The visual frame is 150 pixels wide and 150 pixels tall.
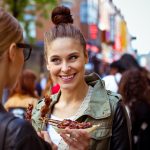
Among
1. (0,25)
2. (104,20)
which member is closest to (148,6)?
(0,25)

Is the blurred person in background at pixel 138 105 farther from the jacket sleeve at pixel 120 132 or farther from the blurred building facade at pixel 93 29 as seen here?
the blurred building facade at pixel 93 29

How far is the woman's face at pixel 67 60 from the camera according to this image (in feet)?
8.71

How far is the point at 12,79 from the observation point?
75.0 inches

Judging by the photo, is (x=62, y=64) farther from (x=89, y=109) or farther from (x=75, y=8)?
(x=75, y=8)

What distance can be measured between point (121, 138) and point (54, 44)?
2.07 feet

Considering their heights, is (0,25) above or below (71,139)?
above

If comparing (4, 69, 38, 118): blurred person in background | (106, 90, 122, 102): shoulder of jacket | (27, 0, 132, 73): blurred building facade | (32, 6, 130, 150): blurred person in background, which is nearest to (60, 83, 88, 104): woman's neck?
(32, 6, 130, 150): blurred person in background

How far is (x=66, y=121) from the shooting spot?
227cm

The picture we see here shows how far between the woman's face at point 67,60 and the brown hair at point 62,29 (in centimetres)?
3

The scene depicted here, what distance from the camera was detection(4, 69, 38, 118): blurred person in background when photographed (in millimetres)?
6387

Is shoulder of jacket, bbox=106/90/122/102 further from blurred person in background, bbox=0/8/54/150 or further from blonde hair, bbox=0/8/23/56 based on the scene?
blonde hair, bbox=0/8/23/56

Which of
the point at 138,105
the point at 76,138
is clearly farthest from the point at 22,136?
the point at 138,105

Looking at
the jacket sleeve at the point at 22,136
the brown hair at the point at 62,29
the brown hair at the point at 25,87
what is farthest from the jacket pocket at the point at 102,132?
the brown hair at the point at 25,87

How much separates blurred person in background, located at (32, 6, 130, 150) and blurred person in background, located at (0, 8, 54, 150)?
65cm
